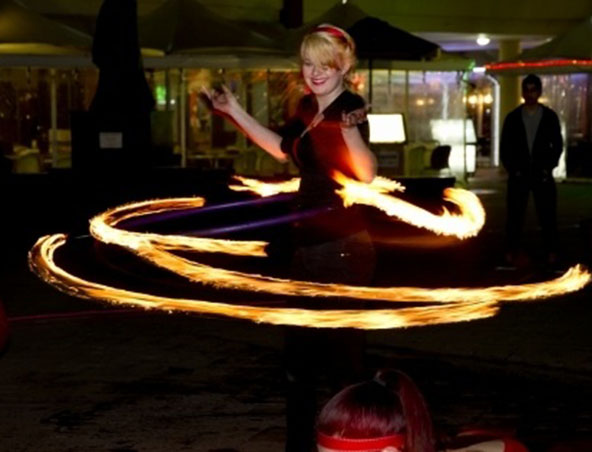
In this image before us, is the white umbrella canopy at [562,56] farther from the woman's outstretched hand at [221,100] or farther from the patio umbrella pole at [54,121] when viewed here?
the woman's outstretched hand at [221,100]

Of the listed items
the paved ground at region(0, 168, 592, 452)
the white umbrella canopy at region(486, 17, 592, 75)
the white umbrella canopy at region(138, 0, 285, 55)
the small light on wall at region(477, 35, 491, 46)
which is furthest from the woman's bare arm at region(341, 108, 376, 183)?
the small light on wall at region(477, 35, 491, 46)

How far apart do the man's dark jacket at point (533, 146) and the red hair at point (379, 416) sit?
10057 mm

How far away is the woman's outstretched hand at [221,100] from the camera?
550cm

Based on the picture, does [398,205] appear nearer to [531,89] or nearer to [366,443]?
[366,443]

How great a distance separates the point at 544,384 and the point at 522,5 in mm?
23402

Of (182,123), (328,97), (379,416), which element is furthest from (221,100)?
(182,123)

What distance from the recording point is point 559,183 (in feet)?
98.9

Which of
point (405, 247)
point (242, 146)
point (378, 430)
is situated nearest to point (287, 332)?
point (378, 430)

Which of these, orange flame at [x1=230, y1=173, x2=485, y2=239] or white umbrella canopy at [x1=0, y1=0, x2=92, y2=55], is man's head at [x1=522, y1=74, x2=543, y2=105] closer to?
orange flame at [x1=230, y1=173, x2=485, y2=239]

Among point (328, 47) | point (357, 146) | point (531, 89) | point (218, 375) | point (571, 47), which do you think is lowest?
point (218, 375)

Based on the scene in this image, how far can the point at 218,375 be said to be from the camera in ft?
27.4

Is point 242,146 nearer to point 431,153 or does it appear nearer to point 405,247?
point 431,153

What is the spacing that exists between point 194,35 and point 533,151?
7.78m

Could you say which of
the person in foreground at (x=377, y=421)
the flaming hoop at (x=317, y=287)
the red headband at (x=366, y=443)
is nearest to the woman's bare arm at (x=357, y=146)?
the flaming hoop at (x=317, y=287)
